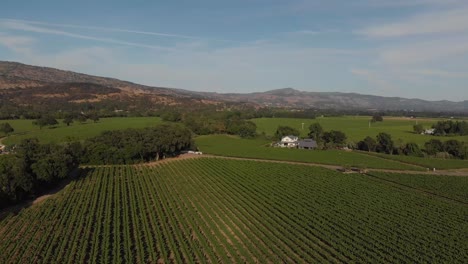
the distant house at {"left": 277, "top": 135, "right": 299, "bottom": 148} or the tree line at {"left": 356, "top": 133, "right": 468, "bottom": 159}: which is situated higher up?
the tree line at {"left": 356, "top": 133, "right": 468, "bottom": 159}

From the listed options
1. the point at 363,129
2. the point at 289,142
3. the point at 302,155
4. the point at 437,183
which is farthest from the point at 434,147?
the point at 363,129

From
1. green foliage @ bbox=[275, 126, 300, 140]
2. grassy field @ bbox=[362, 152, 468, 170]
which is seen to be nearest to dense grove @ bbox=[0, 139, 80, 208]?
grassy field @ bbox=[362, 152, 468, 170]

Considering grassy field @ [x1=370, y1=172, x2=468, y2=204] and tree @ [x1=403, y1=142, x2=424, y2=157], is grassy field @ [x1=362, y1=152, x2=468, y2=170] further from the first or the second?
grassy field @ [x1=370, y1=172, x2=468, y2=204]

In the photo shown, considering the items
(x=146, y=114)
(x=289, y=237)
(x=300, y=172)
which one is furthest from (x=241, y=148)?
(x=146, y=114)

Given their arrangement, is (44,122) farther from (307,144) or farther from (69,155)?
(307,144)

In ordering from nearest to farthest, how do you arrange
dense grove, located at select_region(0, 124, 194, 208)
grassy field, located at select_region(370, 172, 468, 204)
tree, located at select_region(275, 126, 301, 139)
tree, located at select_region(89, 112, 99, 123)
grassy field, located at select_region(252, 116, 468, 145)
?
dense grove, located at select_region(0, 124, 194, 208) → grassy field, located at select_region(370, 172, 468, 204) → grassy field, located at select_region(252, 116, 468, 145) → tree, located at select_region(275, 126, 301, 139) → tree, located at select_region(89, 112, 99, 123)

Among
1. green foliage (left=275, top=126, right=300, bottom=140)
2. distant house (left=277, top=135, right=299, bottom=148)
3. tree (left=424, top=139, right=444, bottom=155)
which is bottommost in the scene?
distant house (left=277, top=135, right=299, bottom=148)
